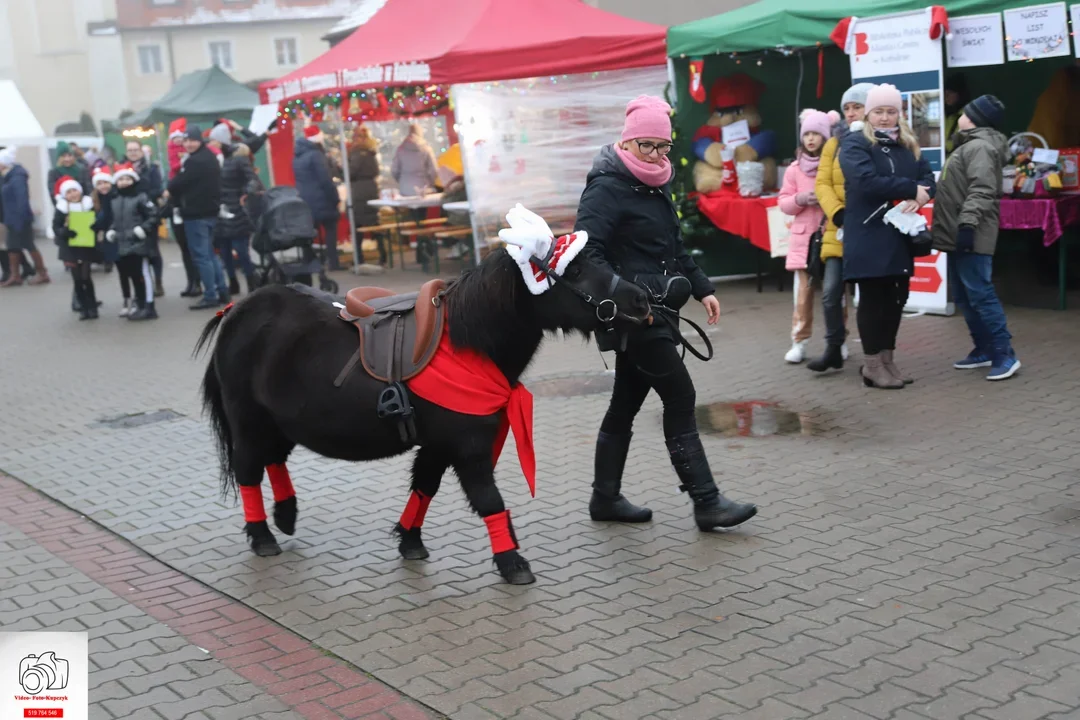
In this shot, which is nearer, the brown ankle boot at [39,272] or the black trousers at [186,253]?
the black trousers at [186,253]

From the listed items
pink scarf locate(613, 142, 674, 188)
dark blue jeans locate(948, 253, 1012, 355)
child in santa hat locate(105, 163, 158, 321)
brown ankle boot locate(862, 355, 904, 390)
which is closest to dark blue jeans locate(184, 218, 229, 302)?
child in santa hat locate(105, 163, 158, 321)

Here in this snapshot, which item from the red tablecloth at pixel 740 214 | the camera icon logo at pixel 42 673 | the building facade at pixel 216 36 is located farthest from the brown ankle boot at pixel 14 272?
the building facade at pixel 216 36

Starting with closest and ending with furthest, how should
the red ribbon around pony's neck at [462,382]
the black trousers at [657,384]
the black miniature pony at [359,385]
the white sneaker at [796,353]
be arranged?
the black miniature pony at [359,385], the red ribbon around pony's neck at [462,382], the black trousers at [657,384], the white sneaker at [796,353]

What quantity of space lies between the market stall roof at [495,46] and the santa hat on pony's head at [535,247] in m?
9.52

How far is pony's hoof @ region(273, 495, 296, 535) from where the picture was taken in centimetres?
577

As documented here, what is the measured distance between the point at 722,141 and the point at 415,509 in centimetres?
817

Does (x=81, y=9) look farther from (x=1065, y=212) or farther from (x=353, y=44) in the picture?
(x=1065, y=212)

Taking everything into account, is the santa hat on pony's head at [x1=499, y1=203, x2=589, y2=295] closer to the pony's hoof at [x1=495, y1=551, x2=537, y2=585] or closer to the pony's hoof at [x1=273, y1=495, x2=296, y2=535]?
the pony's hoof at [x1=495, y1=551, x2=537, y2=585]

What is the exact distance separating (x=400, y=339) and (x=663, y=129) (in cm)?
148

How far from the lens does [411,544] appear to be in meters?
5.52

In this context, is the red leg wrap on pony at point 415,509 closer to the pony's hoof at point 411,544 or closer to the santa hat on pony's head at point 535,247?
the pony's hoof at point 411,544

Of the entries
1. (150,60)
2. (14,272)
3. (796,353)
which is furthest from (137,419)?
(150,60)

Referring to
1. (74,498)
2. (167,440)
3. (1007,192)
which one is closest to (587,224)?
(74,498)

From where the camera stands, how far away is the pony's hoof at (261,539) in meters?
5.68
